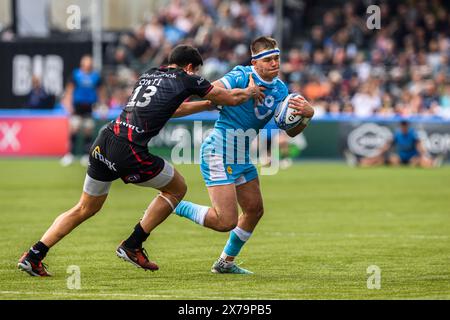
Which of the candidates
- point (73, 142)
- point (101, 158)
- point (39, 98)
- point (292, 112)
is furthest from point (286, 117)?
point (39, 98)

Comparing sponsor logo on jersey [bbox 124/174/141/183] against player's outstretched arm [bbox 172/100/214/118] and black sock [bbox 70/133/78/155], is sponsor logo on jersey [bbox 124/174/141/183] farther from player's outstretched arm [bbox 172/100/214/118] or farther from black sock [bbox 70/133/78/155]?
black sock [bbox 70/133/78/155]

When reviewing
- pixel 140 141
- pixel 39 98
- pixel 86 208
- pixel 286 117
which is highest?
pixel 286 117

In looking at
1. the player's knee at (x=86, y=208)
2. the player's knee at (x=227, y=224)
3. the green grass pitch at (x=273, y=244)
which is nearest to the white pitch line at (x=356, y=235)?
the green grass pitch at (x=273, y=244)

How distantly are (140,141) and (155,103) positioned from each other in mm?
374

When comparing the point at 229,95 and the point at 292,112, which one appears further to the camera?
the point at 292,112

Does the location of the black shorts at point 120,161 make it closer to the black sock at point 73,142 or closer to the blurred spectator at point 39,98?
the black sock at point 73,142

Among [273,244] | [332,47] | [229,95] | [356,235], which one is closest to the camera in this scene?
[229,95]

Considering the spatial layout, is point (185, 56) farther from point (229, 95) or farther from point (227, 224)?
point (227, 224)

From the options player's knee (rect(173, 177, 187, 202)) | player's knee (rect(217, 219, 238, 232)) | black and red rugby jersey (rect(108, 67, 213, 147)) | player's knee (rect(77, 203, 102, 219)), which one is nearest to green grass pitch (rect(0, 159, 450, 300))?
player's knee (rect(217, 219, 238, 232))

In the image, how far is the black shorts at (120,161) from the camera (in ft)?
33.0

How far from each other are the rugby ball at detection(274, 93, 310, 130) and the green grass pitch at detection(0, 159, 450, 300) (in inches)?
56.7

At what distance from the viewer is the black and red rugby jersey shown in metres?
10.1

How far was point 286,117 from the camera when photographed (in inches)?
419

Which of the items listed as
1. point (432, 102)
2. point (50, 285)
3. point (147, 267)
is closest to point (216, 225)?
point (147, 267)
